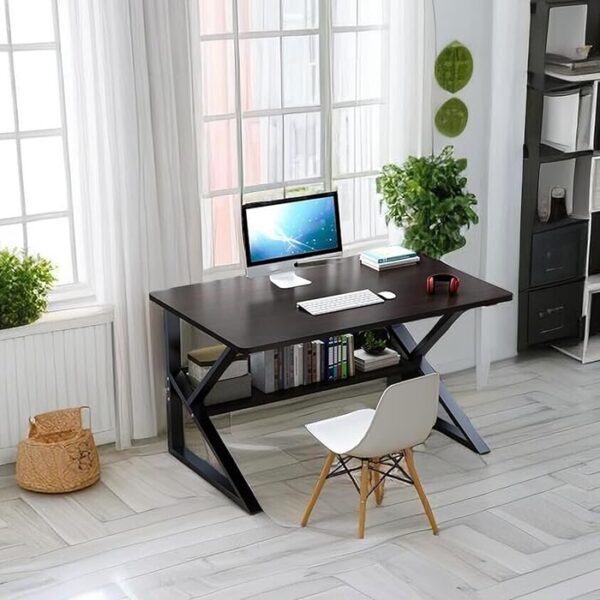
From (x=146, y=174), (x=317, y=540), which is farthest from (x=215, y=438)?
(x=146, y=174)

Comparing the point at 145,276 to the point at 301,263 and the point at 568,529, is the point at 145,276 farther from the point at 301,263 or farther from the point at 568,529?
the point at 568,529

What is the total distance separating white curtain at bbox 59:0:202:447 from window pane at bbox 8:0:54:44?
0.23 ft

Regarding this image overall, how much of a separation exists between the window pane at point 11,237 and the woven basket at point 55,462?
73cm

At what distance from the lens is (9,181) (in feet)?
16.3

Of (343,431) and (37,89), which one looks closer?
(343,431)

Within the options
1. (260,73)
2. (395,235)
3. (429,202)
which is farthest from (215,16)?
(395,235)

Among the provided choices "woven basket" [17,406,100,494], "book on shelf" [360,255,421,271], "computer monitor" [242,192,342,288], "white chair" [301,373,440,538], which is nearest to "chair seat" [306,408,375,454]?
"white chair" [301,373,440,538]

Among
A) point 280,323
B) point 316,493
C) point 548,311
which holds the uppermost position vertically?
point 280,323

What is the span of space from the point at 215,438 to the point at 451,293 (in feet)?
3.69

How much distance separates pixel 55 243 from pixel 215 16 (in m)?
1.19

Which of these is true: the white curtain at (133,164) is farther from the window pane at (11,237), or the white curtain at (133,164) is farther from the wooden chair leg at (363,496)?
the wooden chair leg at (363,496)

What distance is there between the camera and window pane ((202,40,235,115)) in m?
5.15

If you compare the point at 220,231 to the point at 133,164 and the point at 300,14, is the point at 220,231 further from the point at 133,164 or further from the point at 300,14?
the point at 300,14

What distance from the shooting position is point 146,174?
494 cm
